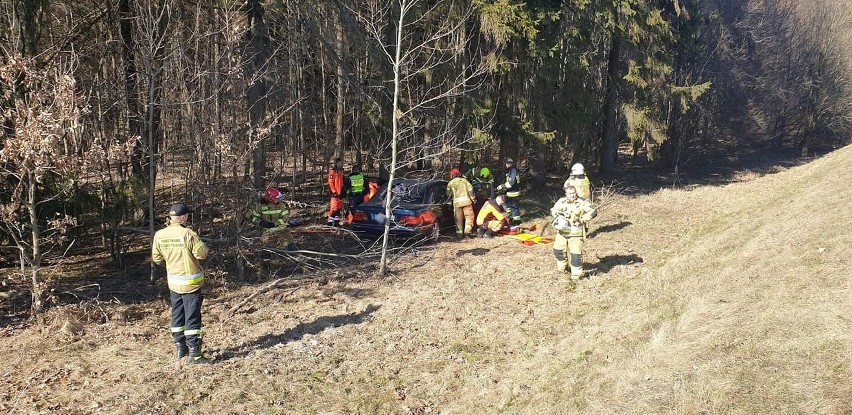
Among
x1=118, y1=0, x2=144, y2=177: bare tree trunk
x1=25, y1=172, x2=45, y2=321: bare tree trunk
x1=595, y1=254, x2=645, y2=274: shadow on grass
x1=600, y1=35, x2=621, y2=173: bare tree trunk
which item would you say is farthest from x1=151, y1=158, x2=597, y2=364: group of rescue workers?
x1=600, y1=35, x2=621, y2=173: bare tree trunk

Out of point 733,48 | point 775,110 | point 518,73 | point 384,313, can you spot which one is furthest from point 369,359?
point 775,110

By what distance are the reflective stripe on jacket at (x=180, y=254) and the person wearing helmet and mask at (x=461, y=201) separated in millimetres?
6990

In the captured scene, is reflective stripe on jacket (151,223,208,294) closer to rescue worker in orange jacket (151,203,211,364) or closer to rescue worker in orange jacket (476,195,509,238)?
rescue worker in orange jacket (151,203,211,364)

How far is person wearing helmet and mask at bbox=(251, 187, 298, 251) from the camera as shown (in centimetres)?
1034

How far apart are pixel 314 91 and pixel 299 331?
12172 millimetres

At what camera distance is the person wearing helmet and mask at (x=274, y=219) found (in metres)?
10.3

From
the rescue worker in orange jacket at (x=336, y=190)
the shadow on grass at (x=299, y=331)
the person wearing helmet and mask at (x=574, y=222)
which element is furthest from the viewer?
the rescue worker in orange jacket at (x=336, y=190)

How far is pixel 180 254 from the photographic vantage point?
6.24 meters

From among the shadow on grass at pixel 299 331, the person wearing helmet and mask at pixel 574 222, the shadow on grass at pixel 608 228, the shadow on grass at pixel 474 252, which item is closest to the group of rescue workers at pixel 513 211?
the person wearing helmet and mask at pixel 574 222

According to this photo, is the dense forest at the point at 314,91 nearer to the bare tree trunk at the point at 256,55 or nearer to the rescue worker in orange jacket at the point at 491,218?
Answer: the bare tree trunk at the point at 256,55

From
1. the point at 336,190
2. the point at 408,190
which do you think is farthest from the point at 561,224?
the point at 336,190

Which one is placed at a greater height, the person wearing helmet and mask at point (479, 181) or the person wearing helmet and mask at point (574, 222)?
the person wearing helmet and mask at point (479, 181)

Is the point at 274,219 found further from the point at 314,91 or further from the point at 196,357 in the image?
the point at 314,91

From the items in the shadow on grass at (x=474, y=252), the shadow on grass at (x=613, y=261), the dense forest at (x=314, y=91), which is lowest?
the shadow on grass at (x=613, y=261)
